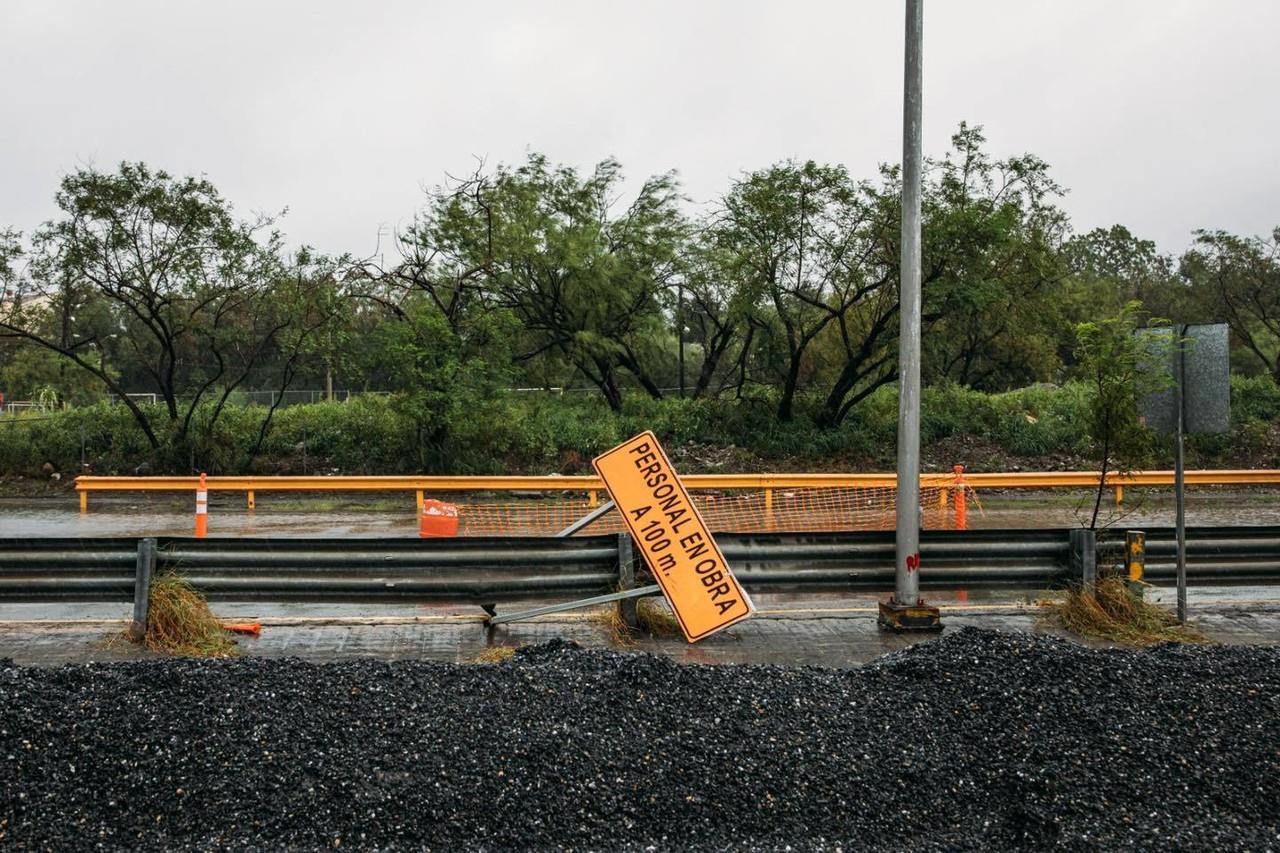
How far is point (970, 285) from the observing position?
79.0 ft

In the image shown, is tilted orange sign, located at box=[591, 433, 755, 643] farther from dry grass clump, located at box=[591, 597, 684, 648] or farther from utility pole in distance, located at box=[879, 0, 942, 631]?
utility pole in distance, located at box=[879, 0, 942, 631]

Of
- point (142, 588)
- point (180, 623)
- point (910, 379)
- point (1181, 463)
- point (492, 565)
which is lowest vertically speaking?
point (180, 623)

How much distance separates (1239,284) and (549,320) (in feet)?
82.7

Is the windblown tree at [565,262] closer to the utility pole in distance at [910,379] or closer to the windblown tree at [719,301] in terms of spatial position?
the windblown tree at [719,301]

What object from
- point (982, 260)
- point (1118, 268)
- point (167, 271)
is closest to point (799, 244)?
point (982, 260)

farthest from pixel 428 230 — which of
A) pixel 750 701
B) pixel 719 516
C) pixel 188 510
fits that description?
pixel 750 701

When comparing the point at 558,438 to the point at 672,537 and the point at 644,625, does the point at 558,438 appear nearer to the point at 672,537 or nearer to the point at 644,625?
the point at 644,625

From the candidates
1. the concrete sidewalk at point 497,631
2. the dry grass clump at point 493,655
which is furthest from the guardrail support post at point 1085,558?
the dry grass clump at point 493,655

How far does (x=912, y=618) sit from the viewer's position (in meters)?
8.70

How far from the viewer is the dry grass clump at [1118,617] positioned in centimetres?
848

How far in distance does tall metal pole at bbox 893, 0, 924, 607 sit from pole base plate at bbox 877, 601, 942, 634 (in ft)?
0.19

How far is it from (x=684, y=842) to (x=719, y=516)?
13.6 m

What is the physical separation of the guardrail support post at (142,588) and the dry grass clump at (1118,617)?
743 centimetres

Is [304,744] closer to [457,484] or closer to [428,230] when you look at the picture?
[457,484]
